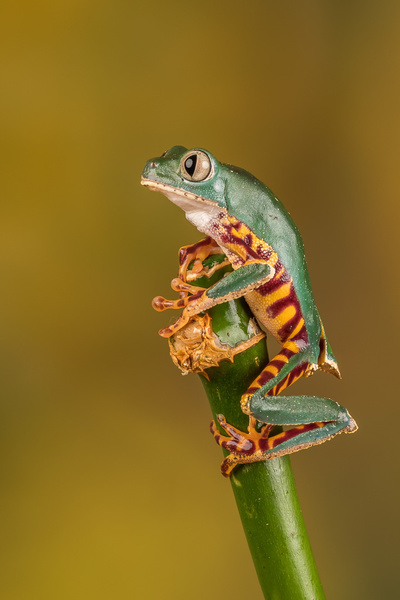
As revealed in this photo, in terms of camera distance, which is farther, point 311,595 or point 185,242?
point 185,242

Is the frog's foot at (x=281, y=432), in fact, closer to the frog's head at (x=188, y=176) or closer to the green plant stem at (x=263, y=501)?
the green plant stem at (x=263, y=501)

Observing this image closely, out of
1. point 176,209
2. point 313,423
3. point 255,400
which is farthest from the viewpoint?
point 176,209

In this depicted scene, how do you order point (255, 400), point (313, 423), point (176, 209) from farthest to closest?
point (176, 209), point (313, 423), point (255, 400)

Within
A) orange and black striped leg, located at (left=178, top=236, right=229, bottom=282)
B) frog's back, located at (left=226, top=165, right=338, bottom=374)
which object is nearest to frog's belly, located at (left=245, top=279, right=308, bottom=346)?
frog's back, located at (left=226, top=165, right=338, bottom=374)

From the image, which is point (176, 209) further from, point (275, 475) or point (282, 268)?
point (275, 475)

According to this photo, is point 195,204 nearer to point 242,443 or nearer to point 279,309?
point 279,309

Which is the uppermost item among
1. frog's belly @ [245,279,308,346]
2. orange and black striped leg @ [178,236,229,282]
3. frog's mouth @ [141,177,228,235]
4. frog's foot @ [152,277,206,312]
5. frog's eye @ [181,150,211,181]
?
frog's eye @ [181,150,211,181]

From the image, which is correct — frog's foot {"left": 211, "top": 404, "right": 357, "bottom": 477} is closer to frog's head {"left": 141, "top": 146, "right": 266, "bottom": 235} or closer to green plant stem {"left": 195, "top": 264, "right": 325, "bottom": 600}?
green plant stem {"left": 195, "top": 264, "right": 325, "bottom": 600}

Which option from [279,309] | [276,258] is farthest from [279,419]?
[276,258]

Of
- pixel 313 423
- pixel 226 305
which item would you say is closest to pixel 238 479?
pixel 313 423
